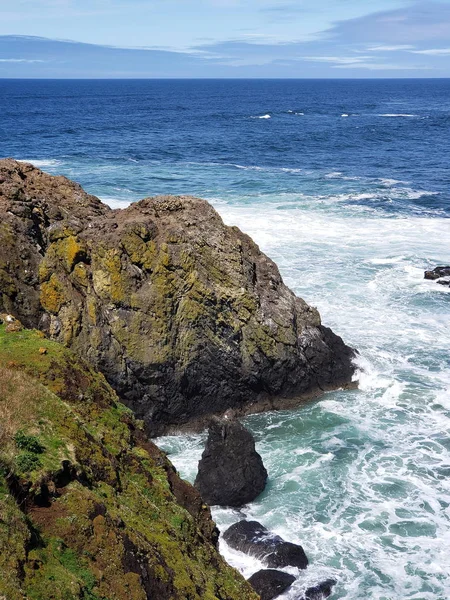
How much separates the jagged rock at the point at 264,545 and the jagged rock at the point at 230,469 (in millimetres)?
1791

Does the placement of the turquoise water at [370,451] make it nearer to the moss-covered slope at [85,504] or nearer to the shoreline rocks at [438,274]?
the shoreline rocks at [438,274]

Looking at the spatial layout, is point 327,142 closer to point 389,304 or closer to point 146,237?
point 389,304

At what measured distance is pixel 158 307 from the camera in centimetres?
2862

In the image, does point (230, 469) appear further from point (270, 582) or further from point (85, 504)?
point (85, 504)

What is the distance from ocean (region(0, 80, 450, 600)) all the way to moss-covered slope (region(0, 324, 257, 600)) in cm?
458

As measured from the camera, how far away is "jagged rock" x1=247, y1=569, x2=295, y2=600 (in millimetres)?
19297

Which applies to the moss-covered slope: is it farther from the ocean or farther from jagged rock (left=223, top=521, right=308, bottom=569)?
the ocean

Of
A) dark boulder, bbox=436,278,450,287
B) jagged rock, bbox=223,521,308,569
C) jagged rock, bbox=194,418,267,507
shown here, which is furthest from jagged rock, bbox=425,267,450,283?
jagged rock, bbox=223,521,308,569

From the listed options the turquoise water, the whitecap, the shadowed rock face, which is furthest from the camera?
the whitecap

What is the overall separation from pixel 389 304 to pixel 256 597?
26.8 meters

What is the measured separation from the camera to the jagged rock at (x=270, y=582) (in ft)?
63.3

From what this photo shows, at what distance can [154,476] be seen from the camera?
716 inches

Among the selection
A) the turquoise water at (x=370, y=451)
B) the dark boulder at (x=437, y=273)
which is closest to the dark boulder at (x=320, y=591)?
the turquoise water at (x=370, y=451)

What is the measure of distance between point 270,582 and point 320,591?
1462 millimetres
